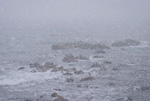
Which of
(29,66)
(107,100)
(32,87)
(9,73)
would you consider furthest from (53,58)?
(107,100)

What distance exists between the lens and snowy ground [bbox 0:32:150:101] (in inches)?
602

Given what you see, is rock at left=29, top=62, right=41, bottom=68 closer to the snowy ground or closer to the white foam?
the snowy ground

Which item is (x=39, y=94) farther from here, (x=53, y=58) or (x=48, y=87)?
(x=53, y=58)

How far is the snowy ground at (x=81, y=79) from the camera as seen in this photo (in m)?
15.3

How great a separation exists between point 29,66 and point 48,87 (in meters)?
5.84

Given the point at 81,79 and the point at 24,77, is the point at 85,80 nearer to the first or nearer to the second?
the point at 81,79

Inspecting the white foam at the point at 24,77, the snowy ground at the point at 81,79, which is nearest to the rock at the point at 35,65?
the snowy ground at the point at 81,79

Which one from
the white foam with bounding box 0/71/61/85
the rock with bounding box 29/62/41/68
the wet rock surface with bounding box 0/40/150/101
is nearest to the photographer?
the wet rock surface with bounding box 0/40/150/101

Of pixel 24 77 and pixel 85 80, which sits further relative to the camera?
pixel 24 77

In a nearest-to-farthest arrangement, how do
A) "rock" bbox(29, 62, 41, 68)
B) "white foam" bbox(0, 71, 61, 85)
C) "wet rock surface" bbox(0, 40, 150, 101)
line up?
"wet rock surface" bbox(0, 40, 150, 101), "white foam" bbox(0, 71, 61, 85), "rock" bbox(29, 62, 41, 68)

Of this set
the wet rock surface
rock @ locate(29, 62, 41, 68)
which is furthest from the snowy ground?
rock @ locate(29, 62, 41, 68)

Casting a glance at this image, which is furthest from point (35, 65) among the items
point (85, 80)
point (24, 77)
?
point (85, 80)

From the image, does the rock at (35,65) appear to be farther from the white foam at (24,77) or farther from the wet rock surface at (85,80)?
the white foam at (24,77)

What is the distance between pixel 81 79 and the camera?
59.1 feet
